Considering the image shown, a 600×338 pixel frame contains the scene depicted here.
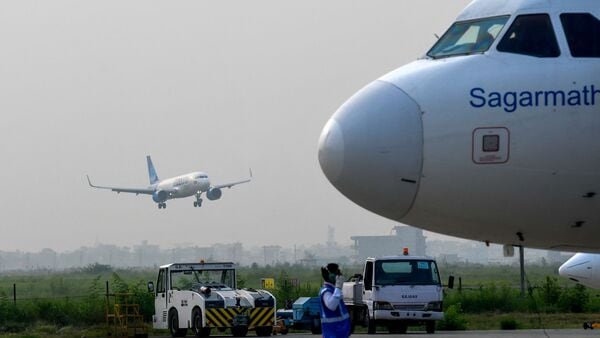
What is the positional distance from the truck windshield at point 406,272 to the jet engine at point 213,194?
76.5 metres

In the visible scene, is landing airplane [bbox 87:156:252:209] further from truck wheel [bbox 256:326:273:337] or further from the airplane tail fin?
truck wheel [bbox 256:326:273:337]

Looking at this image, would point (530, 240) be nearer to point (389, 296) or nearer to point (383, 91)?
point (383, 91)

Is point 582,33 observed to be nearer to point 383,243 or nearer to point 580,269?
point 580,269

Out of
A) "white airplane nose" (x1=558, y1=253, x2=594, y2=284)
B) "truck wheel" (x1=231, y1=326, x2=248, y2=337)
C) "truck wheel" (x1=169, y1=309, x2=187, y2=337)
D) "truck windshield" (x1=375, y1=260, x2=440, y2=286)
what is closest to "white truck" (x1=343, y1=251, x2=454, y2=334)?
"truck windshield" (x1=375, y1=260, x2=440, y2=286)

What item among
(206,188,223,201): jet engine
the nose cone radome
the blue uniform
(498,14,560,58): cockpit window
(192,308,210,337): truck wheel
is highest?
(206,188,223,201): jet engine

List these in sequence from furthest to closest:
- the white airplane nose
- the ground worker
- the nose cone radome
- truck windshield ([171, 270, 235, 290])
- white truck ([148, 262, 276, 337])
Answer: truck windshield ([171, 270, 235, 290]), white truck ([148, 262, 276, 337]), the white airplane nose, the ground worker, the nose cone radome

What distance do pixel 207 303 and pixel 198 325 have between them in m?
0.59

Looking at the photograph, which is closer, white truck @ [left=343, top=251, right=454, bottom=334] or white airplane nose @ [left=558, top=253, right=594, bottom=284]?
white airplane nose @ [left=558, top=253, right=594, bottom=284]

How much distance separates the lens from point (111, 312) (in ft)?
118

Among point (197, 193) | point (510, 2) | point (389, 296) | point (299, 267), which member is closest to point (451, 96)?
point (510, 2)

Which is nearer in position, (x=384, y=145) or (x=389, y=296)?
(x=384, y=145)

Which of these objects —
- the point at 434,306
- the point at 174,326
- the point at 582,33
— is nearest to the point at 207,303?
the point at 174,326

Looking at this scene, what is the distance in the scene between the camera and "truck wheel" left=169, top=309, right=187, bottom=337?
30.3 metres

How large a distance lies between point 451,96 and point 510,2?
41.8 inches
